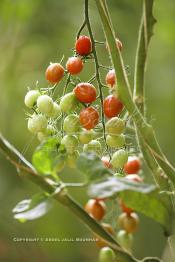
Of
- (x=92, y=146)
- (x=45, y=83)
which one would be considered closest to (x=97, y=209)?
(x=92, y=146)

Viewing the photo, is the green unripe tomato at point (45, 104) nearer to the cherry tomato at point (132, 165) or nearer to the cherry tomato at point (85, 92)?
the cherry tomato at point (85, 92)

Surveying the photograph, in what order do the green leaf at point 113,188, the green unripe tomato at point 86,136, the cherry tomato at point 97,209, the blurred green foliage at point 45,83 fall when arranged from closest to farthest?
the green leaf at point 113,188
the green unripe tomato at point 86,136
the cherry tomato at point 97,209
the blurred green foliage at point 45,83

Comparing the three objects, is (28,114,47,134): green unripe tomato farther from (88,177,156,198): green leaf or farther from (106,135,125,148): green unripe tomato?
(88,177,156,198): green leaf

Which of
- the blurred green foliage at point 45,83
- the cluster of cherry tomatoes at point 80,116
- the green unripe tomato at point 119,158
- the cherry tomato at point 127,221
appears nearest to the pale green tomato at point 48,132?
the cluster of cherry tomatoes at point 80,116

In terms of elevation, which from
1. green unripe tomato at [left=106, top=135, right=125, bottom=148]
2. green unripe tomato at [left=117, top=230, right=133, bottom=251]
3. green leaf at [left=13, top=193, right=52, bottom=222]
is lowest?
green unripe tomato at [left=117, top=230, right=133, bottom=251]

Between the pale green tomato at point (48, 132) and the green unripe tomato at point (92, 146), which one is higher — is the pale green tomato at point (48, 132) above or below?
above

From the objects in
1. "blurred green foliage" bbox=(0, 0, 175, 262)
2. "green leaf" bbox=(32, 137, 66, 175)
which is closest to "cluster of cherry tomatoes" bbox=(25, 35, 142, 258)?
"green leaf" bbox=(32, 137, 66, 175)

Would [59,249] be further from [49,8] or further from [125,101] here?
[125,101]

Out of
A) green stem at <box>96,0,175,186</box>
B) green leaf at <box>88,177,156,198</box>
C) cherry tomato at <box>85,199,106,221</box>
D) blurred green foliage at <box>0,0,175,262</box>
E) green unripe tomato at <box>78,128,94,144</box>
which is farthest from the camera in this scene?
blurred green foliage at <box>0,0,175,262</box>
